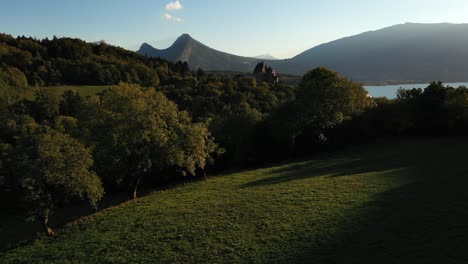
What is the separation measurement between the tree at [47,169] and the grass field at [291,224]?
8.34 feet

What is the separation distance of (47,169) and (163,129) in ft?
39.7

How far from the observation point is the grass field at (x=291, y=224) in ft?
54.8

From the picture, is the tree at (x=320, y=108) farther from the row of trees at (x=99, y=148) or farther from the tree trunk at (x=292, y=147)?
the row of trees at (x=99, y=148)

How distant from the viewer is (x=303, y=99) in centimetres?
5362

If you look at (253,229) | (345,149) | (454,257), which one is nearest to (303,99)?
(345,149)

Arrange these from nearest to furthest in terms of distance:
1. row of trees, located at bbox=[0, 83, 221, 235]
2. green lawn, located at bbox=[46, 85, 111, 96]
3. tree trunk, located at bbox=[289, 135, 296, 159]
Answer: row of trees, located at bbox=[0, 83, 221, 235], tree trunk, located at bbox=[289, 135, 296, 159], green lawn, located at bbox=[46, 85, 111, 96]

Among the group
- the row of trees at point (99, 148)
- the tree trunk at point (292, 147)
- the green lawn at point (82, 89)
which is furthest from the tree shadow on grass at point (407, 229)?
the green lawn at point (82, 89)

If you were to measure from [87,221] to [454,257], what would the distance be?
24.3m

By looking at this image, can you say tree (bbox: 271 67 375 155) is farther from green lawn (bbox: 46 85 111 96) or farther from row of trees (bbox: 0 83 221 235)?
green lawn (bbox: 46 85 111 96)

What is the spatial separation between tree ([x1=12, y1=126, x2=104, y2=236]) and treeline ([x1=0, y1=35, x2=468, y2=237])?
0.08 m

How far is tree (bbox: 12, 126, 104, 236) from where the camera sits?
2430 cm

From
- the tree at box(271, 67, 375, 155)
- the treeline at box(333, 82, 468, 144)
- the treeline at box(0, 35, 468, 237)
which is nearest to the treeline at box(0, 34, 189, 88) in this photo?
Answer: the treeline at box(0, 35, 468, 237)

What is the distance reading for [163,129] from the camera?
3431cm

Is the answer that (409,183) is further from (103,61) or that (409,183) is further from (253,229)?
(103,61)
